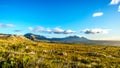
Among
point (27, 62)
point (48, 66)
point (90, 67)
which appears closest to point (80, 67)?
point (90, 67)

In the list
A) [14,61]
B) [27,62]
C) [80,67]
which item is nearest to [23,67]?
[27,62]

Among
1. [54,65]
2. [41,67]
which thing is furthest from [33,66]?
[54,65]

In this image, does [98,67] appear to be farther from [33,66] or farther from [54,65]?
Answer: [33,66]

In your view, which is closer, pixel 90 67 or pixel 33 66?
pixel 33 66

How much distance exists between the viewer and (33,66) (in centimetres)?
2102

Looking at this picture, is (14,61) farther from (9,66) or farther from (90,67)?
(90,67)

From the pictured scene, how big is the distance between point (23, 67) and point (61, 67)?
11.3ft

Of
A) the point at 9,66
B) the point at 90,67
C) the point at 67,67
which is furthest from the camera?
the point at 90,67

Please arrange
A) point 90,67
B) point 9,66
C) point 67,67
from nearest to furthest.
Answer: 1. point 67,67
2. point 9,66
3. point 90,67

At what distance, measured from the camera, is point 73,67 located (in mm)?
21469

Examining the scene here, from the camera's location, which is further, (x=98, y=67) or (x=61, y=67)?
(x=98, y=67)

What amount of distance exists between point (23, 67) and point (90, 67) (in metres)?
7.00

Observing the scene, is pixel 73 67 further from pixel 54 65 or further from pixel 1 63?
pixel 1 63

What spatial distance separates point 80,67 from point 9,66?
6.74 m
